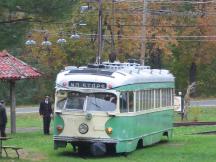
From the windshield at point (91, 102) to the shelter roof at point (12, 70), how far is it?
977cm

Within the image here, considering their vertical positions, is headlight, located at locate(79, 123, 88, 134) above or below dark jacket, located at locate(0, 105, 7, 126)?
above

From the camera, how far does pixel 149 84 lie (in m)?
28.0

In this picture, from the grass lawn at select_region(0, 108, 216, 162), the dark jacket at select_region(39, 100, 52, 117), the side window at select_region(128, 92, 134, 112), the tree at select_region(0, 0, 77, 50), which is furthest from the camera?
the dark jacket at select_region(39, 100, 52, 117)

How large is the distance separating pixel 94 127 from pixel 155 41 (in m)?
40.3

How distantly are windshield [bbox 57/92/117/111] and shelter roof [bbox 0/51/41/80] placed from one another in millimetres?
9766

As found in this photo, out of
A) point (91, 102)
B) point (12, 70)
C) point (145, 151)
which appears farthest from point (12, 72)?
point (91, 102)

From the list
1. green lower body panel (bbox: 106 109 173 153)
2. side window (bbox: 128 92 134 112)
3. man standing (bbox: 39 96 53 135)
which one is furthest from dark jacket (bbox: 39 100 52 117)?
side window (bbox: 128 92 134 112)

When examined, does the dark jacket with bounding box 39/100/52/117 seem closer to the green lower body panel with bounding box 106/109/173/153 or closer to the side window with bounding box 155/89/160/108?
the green lower body panel with bounding box 106/109/173/153

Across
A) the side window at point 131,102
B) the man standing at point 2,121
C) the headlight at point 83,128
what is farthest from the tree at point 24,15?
the man standing at point 2,121

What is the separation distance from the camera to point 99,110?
24.3 meters

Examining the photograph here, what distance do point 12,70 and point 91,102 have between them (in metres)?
11.1

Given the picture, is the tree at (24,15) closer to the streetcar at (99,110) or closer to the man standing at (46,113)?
the streetcar at (99,110)

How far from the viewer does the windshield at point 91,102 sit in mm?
24469

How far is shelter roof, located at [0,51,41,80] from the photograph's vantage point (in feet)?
113
